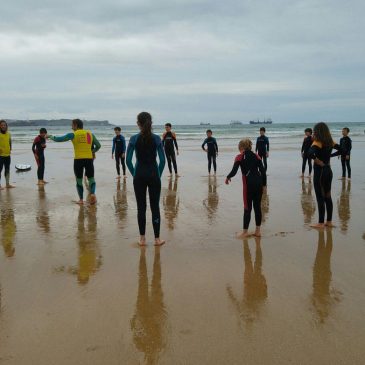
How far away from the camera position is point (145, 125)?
5.59 meters

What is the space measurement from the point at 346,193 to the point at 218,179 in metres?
4.10

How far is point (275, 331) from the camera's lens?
3314 mm

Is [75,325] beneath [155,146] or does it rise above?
beneath

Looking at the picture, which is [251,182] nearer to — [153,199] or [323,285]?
[153,199]

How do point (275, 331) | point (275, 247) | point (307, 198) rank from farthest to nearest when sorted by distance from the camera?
point (307, 198), point (275, 247), point (275, 331)

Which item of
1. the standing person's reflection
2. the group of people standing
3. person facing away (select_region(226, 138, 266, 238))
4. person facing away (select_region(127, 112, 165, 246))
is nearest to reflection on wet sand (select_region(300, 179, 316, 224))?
the group of people standing

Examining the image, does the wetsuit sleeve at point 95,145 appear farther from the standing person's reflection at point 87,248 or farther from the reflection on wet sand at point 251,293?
the reflection on wet sand at point 251,293

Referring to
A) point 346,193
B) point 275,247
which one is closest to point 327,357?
point 275,247

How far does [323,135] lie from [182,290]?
385 centimetres

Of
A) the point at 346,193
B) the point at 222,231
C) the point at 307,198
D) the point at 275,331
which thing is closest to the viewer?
the point at 275,331

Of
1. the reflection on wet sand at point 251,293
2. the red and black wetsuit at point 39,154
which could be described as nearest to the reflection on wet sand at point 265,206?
the reflection on wet sand at point 251,293

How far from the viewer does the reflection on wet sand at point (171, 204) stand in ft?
23.7

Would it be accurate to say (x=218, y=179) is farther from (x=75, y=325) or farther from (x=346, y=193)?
(x=75, y=325)

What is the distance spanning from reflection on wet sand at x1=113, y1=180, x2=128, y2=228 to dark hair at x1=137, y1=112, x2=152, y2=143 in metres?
1.88
